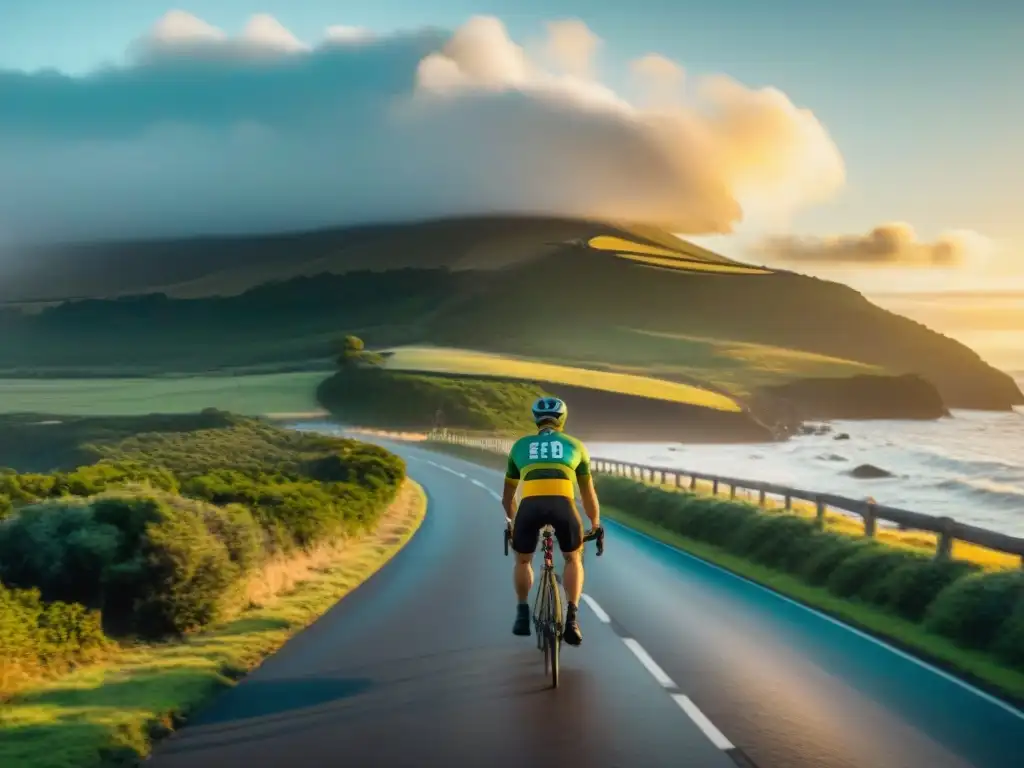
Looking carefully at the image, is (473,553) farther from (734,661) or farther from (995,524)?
(995,524)

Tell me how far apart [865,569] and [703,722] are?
8.61 m

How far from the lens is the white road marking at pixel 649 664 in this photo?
10781mm

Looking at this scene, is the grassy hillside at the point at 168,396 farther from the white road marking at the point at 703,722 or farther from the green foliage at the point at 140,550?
the white road marking at the point at 703,722

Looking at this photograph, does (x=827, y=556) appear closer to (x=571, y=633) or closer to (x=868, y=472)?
(x=571, y=633)

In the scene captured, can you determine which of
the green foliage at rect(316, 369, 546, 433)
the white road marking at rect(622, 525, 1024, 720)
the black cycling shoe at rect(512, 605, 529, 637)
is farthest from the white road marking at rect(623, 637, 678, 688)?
the green foliage at rect(316, 369, 546, 433)

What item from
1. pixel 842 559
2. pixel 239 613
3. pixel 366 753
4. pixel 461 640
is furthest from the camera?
pixel 842 559

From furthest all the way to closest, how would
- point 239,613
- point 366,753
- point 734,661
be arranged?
point 239,613 → point 734,661 → point 366,753

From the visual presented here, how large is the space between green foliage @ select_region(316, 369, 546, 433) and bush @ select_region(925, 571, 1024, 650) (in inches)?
4354

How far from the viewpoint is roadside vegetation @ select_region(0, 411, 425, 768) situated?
9328 millimetres

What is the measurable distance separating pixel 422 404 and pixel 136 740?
127m

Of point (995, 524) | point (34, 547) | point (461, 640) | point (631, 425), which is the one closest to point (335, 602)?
point (461, 640)

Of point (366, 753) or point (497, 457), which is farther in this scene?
point (497, 457)

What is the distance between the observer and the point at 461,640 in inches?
516

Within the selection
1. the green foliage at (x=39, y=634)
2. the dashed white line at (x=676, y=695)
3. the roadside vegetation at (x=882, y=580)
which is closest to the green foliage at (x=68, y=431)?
the roadside vegetation at (x=882, y=580)
